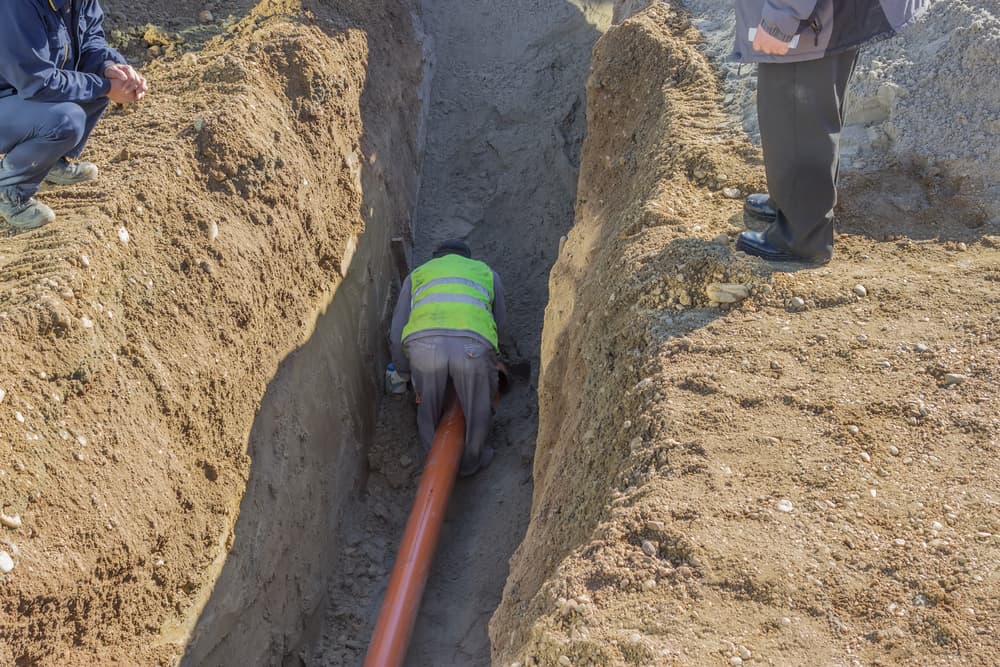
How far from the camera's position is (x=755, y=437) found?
249 cm

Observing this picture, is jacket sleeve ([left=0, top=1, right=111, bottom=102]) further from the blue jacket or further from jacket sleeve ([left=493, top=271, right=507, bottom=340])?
jacket sleeve ([left=493, top=271, right=507, bottom=340])

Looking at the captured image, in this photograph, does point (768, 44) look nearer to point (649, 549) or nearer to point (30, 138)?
point (649, 549)

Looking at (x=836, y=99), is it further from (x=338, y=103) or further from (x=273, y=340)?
(x=338, y=103)

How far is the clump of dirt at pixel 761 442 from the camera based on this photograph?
2.03m

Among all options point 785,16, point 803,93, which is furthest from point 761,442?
point 785,16

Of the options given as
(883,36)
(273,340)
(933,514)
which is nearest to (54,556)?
(273,340)

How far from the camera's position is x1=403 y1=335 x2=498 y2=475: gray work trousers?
4.96 meters

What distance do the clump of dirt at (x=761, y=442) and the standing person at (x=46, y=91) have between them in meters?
2.42

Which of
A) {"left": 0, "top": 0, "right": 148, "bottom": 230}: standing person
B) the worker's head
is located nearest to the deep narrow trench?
the worker's head

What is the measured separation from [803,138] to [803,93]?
16 cm

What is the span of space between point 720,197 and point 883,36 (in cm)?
108

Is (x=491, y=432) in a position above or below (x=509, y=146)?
below

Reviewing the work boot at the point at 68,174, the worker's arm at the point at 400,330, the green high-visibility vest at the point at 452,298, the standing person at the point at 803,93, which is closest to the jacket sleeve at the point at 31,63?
the work boot at the point at 68,174

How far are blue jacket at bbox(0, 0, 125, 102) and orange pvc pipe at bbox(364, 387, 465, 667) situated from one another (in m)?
2.62
